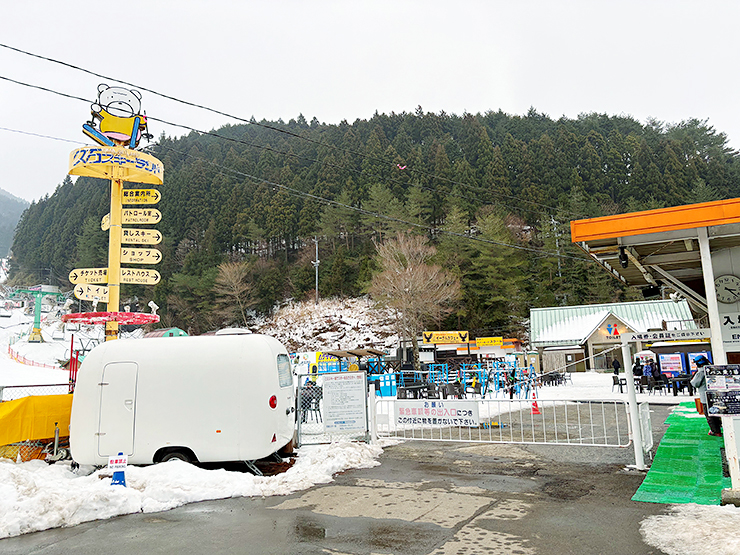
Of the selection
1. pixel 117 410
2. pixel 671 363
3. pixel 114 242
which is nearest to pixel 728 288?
pixel 117 410

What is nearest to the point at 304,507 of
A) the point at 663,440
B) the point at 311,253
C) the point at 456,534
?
the point at 456,534

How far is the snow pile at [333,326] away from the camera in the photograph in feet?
152

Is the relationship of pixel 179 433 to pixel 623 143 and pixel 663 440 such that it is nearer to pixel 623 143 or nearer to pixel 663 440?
pixel 663 440

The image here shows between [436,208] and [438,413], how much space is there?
51242 millimetres

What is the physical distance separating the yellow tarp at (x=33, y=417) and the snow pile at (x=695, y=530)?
871 cm

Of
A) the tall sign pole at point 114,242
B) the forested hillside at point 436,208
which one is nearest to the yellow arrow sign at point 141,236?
the tall sign pole at point 114,242

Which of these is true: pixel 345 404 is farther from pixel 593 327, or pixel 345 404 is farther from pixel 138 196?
pixel 593 327

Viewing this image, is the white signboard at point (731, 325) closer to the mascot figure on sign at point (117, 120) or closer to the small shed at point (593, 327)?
the mascot figure on sign at point (117, 120)

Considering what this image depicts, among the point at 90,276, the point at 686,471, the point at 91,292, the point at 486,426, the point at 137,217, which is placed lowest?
the point at 486,426

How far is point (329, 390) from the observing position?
9289 mm

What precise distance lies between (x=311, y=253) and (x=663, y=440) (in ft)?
176

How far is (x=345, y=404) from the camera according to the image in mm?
9250

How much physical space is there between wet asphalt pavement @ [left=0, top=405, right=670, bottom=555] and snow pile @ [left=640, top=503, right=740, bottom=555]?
0.15 meters

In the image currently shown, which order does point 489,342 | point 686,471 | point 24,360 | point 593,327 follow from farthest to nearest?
point 24,360 → point 593,327 → point 489,342 → point 686,471
